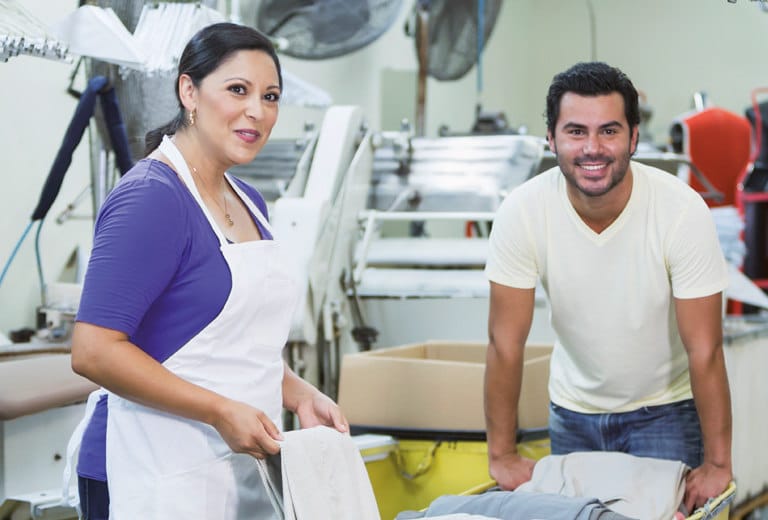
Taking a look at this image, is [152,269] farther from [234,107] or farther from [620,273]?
[620,273]

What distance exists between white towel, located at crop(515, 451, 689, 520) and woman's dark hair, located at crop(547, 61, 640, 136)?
58cm

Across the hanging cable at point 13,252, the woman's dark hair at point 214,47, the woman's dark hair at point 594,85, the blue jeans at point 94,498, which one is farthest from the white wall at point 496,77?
the blue jeans at point 94,498

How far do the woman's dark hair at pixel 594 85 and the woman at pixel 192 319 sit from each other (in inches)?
24.7

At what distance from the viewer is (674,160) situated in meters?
3.15

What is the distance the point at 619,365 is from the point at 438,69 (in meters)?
3.01

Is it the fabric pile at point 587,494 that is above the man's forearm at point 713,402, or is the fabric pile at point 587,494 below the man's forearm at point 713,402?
below

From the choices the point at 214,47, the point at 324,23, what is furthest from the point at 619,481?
the point at 324,23

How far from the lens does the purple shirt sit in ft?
3.67

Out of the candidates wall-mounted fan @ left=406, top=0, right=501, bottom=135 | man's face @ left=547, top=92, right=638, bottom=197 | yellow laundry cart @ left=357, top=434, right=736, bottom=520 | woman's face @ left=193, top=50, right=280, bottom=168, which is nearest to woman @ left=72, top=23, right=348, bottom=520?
woman's face @ left=193, top=50, right=280, bottom=168

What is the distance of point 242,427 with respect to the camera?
1126 millimetres

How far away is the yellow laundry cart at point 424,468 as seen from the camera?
219 centimetres

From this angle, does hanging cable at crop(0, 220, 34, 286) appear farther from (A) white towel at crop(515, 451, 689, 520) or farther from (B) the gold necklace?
(A) white towel at crop(515, 451, 689, 520)

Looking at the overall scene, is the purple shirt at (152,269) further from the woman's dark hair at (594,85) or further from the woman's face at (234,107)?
the woman's dark hair at (594,85)

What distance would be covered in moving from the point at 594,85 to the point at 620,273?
34cm
